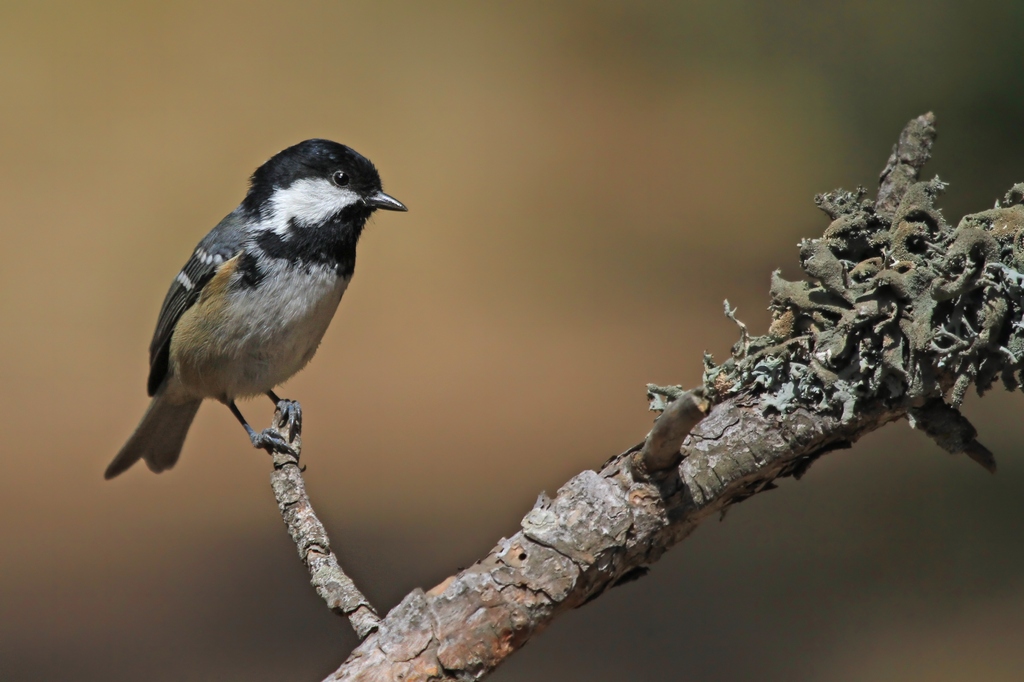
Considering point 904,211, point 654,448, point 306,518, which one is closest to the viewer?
point 654,448

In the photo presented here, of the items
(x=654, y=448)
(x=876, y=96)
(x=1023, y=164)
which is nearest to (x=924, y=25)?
(x=876, y=96)

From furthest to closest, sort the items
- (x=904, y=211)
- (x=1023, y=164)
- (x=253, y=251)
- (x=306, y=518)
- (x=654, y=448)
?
1. (x=1023, y=164)
2. (x=253, y=251)
3. (x=306, y=518)
4. (x=904, y=211)
5. (x=654, y=448)

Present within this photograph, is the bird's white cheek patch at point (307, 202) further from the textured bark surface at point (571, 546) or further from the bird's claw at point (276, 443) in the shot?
the textured bark surface at point (571, 546)

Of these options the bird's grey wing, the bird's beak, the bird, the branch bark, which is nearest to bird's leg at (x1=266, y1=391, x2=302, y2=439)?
the bird

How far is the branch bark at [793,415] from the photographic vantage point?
154cm

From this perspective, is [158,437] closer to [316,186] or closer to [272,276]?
[272,276]

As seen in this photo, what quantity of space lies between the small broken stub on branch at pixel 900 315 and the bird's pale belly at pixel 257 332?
68.1 inches

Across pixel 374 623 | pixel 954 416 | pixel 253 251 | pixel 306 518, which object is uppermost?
pixel 253 251

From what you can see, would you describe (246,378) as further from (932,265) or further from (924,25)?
(924,25)

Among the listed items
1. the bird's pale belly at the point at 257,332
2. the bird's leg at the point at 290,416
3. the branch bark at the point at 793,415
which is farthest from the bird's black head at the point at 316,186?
the branch bark at the point at 793,415

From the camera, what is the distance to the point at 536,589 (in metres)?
1.59

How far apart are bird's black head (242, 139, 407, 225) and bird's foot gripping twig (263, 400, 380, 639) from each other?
103 cm

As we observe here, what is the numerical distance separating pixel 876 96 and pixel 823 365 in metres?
5.99

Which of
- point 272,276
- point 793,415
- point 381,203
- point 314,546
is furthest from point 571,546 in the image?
point 381,203
